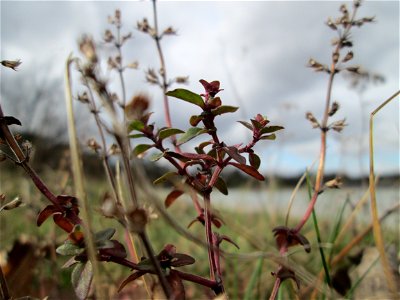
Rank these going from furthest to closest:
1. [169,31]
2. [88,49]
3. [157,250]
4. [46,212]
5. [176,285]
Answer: [157,250]
[169,31]
[46,212]
[176,285]
[88,49]

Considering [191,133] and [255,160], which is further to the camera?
[255,160]

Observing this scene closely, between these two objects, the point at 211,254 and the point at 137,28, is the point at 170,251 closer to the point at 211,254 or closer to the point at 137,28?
the point at 211,254

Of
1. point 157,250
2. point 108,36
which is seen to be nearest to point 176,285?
point 108,36

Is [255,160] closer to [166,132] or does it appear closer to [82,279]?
[166,132]

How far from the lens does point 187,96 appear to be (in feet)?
2.41

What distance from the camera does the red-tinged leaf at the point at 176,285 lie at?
66 centimetres

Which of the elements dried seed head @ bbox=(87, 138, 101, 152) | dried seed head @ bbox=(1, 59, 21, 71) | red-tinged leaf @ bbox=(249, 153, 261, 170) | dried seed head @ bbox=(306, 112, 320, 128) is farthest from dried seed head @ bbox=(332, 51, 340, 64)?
dried seed head @ bbox=(1, 59, 21, 71)

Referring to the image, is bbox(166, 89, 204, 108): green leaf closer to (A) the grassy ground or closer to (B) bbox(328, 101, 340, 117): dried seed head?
(A) the grassy ground

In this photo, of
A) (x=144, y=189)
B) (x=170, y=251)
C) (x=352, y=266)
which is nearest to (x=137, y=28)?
(x=170, y=251)

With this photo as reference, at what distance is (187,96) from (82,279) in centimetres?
37

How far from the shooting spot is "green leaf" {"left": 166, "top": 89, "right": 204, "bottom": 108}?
2.37 feet

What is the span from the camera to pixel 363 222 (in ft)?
10.6

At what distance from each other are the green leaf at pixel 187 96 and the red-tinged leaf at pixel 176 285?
31 centimetres

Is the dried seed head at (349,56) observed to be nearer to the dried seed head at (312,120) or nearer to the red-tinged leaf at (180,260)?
the dried seed head at (312,120)
